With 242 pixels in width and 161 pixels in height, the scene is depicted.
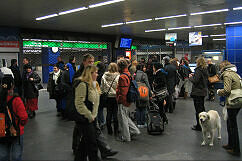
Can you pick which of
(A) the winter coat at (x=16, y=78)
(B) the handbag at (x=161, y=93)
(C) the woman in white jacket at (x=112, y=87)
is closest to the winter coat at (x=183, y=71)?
(B) the handbag at (x=161, y=93)

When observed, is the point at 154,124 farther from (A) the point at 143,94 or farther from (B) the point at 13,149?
(B) the point at 13,149

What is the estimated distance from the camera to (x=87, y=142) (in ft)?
10.2

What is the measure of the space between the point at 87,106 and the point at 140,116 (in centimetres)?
298

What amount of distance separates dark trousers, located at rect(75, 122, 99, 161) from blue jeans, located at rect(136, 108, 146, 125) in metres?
2.74

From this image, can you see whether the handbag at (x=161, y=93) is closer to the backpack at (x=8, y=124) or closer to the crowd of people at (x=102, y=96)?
the crowd of people at (x=102, y=96)

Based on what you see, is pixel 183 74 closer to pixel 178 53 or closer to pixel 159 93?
pixel 159 93

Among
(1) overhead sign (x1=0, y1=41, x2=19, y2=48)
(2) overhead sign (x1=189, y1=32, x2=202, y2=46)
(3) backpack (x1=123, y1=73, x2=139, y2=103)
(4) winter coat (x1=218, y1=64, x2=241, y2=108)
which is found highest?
(2) overhead sign (x1=189, y1=32, x2=202, y2=46)

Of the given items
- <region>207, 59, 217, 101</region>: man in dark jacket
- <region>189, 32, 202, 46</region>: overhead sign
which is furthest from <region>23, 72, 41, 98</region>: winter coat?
<region>189, 32, 202, 46</region>: overhead sign

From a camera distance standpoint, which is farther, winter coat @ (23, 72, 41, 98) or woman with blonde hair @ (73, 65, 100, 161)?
winter coat @ (23, 72, 41, 98)

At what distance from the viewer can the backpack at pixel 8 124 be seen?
3.00 m

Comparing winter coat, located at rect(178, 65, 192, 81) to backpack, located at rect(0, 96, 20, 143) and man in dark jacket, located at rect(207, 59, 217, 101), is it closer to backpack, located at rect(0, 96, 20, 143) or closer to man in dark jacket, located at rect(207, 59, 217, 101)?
man in dark jacket, located at rect(207, 59, 217, 101)

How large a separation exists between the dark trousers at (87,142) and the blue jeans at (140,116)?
2.74m

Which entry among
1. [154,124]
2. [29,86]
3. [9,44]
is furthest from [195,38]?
[29,86]

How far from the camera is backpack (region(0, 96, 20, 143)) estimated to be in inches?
118
